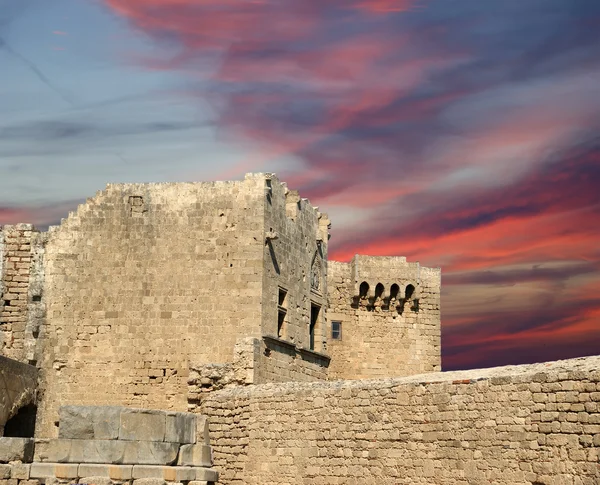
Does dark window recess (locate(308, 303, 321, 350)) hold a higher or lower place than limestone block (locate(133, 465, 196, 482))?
higher

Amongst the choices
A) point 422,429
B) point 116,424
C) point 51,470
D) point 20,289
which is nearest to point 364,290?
point 20,289

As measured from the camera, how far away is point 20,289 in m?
25.9

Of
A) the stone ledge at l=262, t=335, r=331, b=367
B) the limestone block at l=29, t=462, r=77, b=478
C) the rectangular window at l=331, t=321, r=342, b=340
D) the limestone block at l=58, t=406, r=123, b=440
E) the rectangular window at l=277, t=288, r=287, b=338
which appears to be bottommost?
the limestone block at l=29, t=462, r=77, b=478

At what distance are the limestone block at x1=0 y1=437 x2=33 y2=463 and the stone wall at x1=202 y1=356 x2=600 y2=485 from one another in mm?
5611

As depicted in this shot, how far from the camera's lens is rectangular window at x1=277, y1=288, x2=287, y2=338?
25.7 metres

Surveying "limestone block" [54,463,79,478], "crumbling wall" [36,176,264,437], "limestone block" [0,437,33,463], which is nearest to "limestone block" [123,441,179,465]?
"limestone block" [54,463,79,478]

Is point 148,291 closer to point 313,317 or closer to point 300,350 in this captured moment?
point 300,350

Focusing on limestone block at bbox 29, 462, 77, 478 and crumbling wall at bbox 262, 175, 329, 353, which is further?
crumbling wall at bbox 262, 175, 329, 353

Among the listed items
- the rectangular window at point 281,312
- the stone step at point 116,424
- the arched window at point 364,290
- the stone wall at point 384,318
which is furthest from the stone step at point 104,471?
the arched window at point 364,290

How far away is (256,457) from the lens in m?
20.2

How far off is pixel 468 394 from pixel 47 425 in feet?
38.3

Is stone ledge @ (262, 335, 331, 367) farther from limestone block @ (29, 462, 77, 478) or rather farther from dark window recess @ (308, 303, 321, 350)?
limestone block @ (29, 462, 77, 478)

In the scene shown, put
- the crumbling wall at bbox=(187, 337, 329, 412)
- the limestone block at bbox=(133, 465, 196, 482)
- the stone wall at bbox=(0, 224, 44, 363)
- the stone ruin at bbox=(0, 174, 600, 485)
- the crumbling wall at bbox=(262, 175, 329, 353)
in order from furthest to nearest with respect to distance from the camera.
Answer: the stone wall at bbox=(0, 224, 44, 363) → the crumbling wall at bbox=(262, 175, 329, 353) → the crumbling wall at bbox=(187, 337, 329, 412) → the stone ruin at bbox=(0, 174, 600, 485) → the limestone block at bbox=(133, 465, 196, 482)

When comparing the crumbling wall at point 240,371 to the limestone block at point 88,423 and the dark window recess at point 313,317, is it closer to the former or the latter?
the dark window recess at point 313,317
